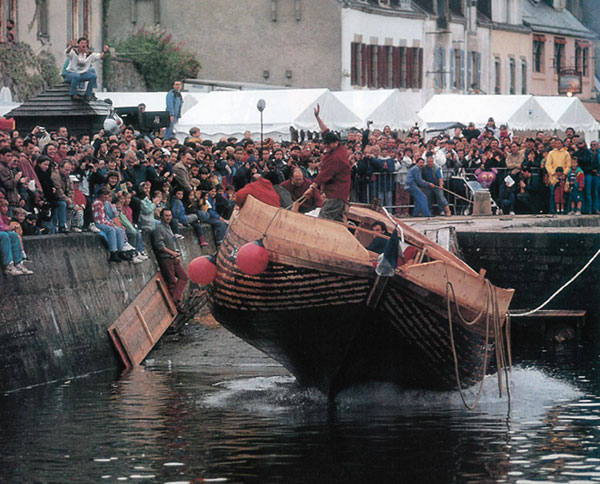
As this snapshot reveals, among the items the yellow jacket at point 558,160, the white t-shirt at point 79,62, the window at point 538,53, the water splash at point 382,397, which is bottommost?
the water splash at point 382,397

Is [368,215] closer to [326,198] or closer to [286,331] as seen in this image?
[326,198]

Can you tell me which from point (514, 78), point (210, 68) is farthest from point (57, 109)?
point (514, 78)

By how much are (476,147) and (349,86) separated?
24.2m

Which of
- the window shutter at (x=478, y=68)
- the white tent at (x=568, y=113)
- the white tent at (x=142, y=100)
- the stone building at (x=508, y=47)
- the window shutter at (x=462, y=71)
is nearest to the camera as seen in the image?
the white tent at (x=142, y=100)

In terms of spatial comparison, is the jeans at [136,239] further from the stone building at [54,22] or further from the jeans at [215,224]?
the stone building at [54,22]

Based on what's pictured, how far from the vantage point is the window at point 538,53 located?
85.8 metres

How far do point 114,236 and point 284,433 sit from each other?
7553 millimetres

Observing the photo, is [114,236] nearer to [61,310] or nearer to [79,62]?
[61,310]

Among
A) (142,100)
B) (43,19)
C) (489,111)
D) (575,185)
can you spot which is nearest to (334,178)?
(575,185)

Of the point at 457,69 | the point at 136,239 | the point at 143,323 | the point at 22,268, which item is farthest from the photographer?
the point at 457,69

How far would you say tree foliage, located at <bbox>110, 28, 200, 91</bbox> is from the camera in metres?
55.2

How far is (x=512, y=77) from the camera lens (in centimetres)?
8312

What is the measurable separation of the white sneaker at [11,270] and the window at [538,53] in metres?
66.4

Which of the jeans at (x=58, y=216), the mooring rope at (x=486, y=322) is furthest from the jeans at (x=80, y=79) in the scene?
the mooring rope at (x=486, y=322)
